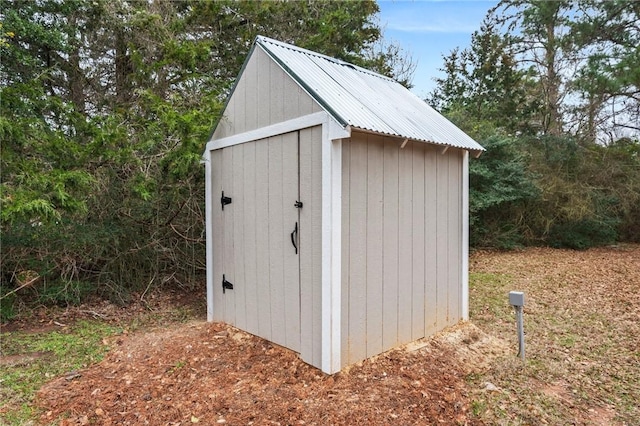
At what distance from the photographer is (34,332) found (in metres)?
4.05

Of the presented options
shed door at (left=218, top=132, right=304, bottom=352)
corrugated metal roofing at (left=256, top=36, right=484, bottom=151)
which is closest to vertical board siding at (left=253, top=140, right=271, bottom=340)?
shed door at (left=218, top=132, right=304, bottom=352)

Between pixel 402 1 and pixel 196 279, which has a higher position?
pixel 402 1

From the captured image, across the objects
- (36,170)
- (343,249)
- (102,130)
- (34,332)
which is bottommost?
(34,332)

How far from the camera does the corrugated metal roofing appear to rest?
282 cm

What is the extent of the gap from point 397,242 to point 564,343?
6.49 feet

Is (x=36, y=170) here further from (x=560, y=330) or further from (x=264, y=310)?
(x=560, y=330)

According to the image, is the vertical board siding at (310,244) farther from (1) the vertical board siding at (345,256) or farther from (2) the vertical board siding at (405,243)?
(2) the vertical board siding at (405,243)

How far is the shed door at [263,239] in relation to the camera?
3.09 metres

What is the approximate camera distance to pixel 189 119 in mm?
3955

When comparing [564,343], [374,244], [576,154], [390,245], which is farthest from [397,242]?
[576,154]

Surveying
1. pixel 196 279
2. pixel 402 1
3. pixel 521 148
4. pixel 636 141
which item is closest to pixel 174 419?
pixel 196 279

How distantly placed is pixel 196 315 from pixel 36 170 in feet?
7.28

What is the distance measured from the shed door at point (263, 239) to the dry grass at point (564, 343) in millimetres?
1542

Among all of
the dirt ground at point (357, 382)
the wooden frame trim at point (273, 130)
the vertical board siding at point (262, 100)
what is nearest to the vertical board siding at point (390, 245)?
the dirt ground at point (357, 382)
